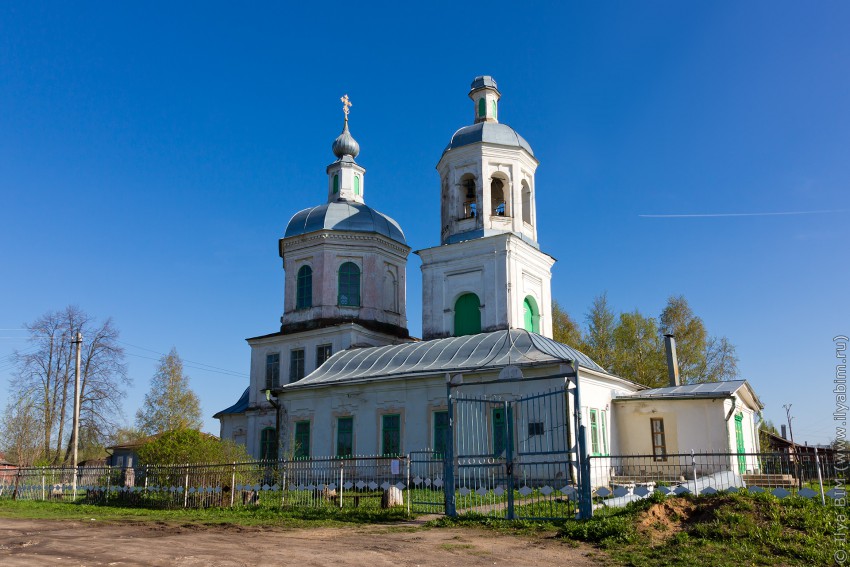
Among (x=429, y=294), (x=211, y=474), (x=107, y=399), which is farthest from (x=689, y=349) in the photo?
(x=107, y=399)

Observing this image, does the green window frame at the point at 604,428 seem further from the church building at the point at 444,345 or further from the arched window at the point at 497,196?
the arched window at the point at 497,196

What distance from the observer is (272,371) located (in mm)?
29469

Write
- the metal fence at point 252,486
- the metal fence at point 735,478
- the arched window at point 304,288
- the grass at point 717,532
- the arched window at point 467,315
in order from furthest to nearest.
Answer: the arched window at point 304,288
the arched window at point 467,315
the metal fence at point 252,486
the metal fence at point 735,478
the grass at point 717,532

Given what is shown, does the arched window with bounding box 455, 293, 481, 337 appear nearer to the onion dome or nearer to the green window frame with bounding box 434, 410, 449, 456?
the green window frame with bounding box 434, 410, 449, 456

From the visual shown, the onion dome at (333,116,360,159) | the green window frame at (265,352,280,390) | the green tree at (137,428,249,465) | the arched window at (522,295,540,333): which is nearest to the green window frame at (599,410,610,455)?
the arched window at (522,295,540,333)

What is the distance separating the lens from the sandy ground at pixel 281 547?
8508 mm

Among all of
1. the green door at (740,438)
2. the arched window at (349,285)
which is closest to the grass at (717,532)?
the green door at (740,438)

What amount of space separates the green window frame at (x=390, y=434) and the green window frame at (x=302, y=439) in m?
3.14

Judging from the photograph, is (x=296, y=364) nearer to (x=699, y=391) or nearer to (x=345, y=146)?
(x=345, y=146)

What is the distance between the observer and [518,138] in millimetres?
27156

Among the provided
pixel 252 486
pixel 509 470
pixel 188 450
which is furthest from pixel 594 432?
pixel 188 450

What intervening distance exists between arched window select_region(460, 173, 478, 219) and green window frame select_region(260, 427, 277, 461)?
37.3ft

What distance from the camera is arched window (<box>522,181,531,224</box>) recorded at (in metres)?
27.1

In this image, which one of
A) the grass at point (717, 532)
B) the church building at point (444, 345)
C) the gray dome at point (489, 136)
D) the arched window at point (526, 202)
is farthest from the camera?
the arched window at point (526, 202)
